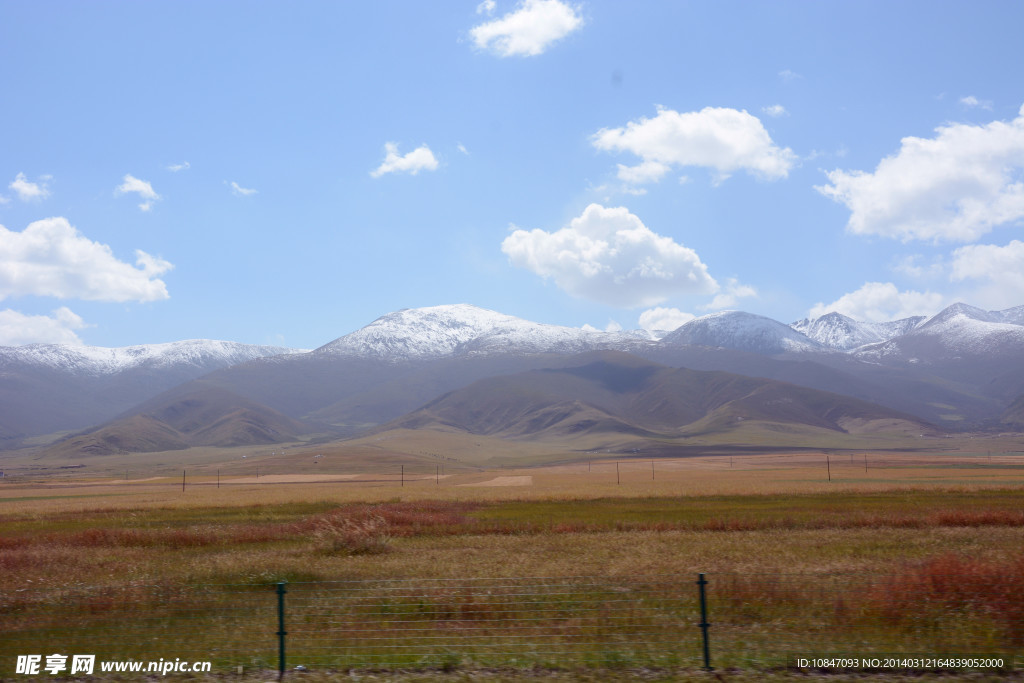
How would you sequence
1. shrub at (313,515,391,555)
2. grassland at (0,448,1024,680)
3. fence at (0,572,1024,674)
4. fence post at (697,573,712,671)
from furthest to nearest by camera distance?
shrub at (313,515,391,555) < grassland at (0,448,1024,680) < fence at (0,572,1024,674) < fence post at (697,573,712,671)

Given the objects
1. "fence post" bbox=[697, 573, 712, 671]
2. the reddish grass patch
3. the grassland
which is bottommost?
the grassland

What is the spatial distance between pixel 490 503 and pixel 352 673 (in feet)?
152

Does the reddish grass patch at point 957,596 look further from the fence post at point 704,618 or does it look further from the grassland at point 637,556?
the fence post at point 704,618

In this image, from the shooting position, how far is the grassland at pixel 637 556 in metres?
14.2

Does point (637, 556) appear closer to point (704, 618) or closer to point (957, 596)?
point (957, 596)

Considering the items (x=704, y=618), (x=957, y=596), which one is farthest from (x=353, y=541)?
(x=957, y=596)

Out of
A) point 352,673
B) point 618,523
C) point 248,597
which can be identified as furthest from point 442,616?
point 618,523

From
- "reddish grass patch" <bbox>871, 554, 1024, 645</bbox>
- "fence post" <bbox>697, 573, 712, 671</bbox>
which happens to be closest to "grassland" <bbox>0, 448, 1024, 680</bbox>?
"reddish grass patch" <bbox>871, 554, 1024, 645</bbox>

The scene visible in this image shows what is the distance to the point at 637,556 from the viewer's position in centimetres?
2648

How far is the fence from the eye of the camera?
12.9 meters

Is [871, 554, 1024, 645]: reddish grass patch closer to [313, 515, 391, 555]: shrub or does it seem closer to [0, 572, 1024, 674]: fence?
[0, 572, 1024, 674]: fence

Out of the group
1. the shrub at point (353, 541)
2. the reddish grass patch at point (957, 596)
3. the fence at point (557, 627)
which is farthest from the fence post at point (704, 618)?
the shrub at point (353, 541)

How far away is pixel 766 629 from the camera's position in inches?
588

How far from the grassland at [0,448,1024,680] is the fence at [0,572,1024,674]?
3.8 inches
